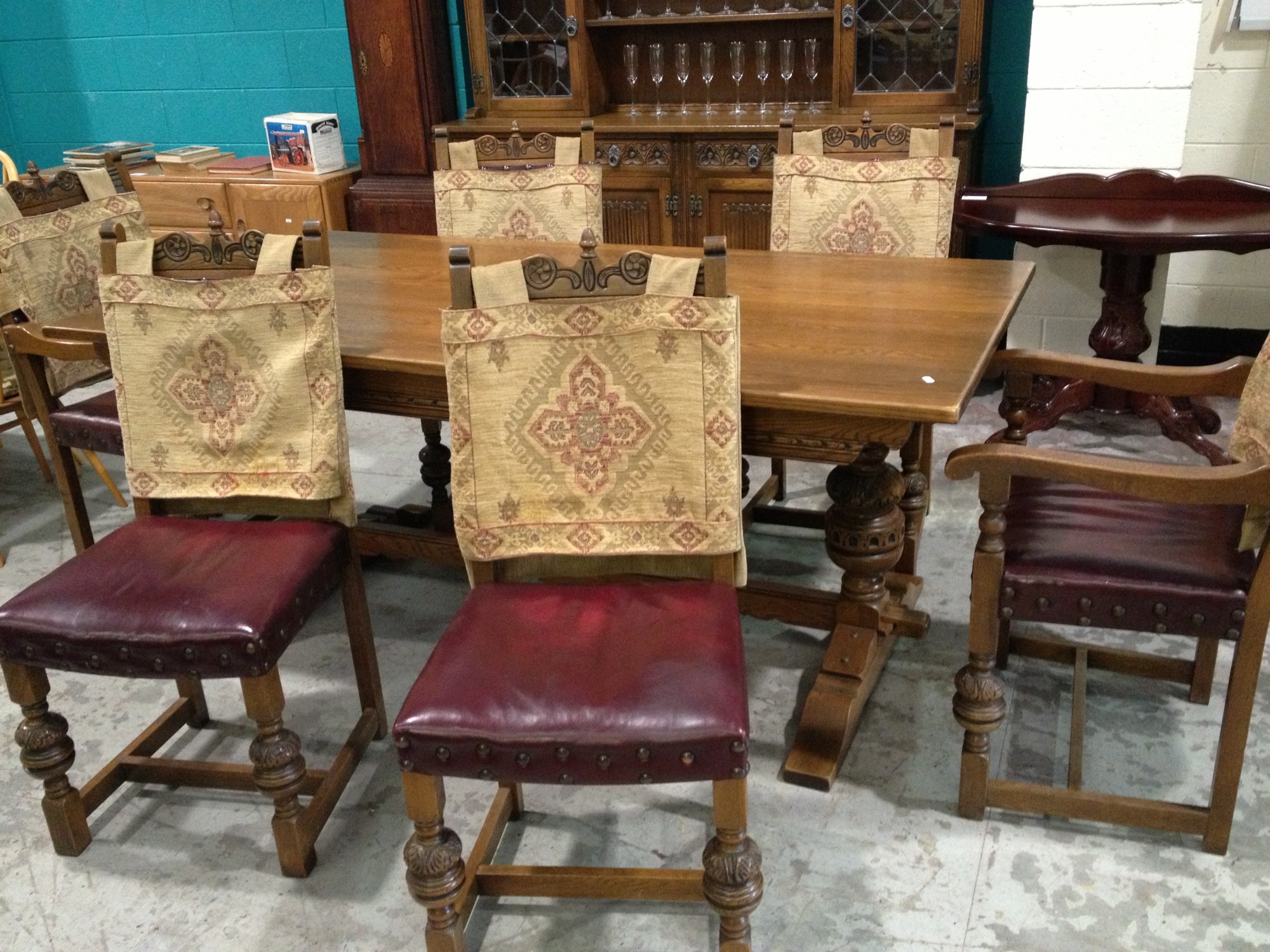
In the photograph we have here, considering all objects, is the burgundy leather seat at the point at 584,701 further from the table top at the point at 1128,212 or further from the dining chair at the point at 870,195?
the table top at the point at 1128,212

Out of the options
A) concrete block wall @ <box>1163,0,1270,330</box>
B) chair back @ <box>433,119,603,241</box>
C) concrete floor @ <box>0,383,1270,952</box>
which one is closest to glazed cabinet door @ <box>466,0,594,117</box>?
chair back @ <box>433,119,603,241</box>

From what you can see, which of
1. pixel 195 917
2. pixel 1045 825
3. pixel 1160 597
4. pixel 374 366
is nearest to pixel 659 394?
pixel 374 366

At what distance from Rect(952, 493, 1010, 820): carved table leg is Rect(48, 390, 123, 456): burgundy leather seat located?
190 cm

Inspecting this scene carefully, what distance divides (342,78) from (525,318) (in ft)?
11.8

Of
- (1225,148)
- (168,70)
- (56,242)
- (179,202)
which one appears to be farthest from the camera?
(168,70)

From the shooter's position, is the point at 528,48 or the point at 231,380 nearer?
the point at 231,380

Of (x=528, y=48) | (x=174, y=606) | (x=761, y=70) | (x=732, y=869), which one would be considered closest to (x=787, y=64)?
(x=761, y=70)

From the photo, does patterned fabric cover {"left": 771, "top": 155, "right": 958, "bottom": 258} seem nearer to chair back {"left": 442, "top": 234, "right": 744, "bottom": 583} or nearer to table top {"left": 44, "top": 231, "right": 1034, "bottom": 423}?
table top {"left": 44, "top": 231, "right": 1034, "bottom": 423}

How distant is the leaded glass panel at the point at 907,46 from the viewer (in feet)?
12.2

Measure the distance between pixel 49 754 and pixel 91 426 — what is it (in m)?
0.99

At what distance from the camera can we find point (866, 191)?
270 cm

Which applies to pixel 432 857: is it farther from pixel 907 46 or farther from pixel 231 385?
pixel 907 46

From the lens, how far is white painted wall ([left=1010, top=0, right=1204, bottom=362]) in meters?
3.19

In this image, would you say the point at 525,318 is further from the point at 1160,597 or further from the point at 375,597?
the point at 375,597
